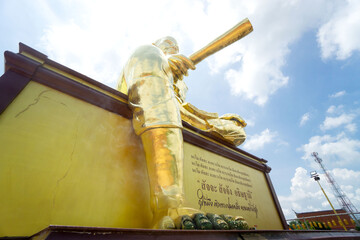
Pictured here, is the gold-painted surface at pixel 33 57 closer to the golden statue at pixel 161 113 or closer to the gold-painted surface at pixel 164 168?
the golden statue at pixel 161 113

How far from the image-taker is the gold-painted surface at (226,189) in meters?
1.47

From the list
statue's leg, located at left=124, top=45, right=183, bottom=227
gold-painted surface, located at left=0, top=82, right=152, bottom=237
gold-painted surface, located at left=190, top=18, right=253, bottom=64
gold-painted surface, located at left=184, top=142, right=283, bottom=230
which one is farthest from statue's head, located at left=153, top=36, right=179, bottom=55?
gold-painted surface, located at left=0, top=82, right=152, bottom=237

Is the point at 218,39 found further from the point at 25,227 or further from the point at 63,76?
the point at 25,227

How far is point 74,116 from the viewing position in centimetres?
105

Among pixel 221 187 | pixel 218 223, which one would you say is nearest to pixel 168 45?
pixel 221 187

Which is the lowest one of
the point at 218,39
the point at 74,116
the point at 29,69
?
the point at 74,116

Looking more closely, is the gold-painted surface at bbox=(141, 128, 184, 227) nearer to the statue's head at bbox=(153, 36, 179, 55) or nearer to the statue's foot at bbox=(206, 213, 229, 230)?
the statue's foot at bbox=(206, 213, 229, 230)

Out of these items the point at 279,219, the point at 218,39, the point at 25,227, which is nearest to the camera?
the point at 25,227

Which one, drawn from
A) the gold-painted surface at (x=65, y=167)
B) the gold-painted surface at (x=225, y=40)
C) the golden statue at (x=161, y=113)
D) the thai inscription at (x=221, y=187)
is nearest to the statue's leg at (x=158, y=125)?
the golden statue at (x=161, y=113)

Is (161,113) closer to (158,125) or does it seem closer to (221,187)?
(158,125)

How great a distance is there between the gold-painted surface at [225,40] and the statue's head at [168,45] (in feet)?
2.27

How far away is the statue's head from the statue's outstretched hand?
2.37 feet

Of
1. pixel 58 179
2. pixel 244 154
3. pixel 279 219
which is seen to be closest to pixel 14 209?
pixel 58 179

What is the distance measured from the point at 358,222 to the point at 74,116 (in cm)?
580
